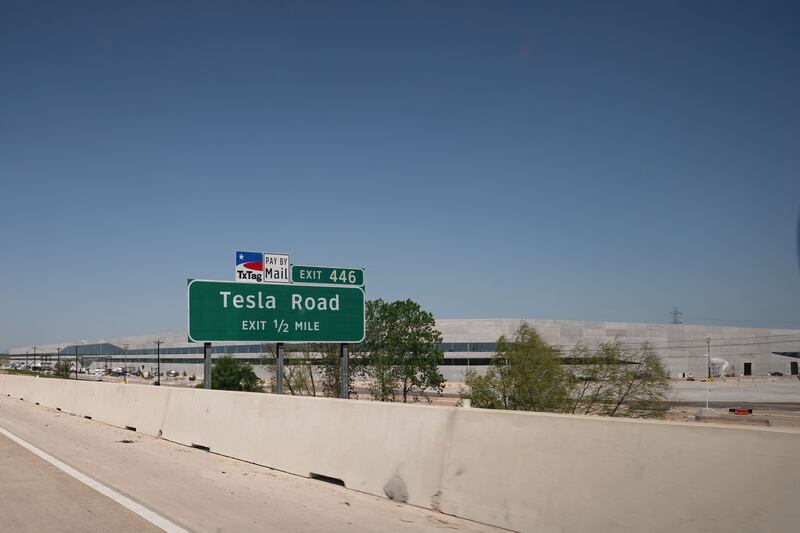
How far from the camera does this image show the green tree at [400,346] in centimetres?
6306

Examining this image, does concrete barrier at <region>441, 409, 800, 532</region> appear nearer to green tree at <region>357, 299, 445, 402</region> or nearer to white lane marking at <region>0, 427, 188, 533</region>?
white lane marking at <region>0, 427, 188, 533</region>

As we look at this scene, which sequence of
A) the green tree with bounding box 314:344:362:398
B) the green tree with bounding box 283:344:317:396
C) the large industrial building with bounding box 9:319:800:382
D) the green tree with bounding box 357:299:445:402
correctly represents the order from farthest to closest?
the large industrial building with bounding box 9:319:800:382 → the green tree with bounding box 283:344:317:396 → the green tree with bounding box 357:299:445:402 → the green tree with bounding box 314:344:362:398

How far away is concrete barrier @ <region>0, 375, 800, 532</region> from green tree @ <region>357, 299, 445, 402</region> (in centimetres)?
5121

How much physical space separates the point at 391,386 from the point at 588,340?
4819cm

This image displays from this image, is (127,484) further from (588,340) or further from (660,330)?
(660,330)

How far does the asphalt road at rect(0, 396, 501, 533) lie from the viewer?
780 cm

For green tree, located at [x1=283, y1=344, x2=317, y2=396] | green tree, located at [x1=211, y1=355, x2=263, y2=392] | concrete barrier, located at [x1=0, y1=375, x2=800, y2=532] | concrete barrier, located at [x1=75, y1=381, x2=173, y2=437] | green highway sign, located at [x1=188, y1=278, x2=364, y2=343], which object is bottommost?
green tree, located at [x1=211, y1=355, x2=263, y2=392]

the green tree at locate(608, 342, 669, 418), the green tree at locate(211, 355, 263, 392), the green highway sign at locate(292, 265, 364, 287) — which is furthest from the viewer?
the green tree at locate(211, 355, 263, 392)

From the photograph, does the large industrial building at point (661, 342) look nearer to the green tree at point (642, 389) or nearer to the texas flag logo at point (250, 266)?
the green tree at point (642, 389)

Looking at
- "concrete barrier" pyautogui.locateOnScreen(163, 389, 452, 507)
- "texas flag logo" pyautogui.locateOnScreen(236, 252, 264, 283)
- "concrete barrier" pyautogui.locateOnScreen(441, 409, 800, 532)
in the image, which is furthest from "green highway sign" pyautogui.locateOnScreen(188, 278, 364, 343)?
"concrete barrier" pyautogui.locateOnScreen(441, 409, 800, 532)

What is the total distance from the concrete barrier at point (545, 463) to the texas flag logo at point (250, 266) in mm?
6977

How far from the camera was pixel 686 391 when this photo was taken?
8081 cm

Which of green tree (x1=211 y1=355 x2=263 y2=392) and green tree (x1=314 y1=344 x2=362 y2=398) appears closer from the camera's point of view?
green tree (x1=314 y1=344 x2=362 y2=398)

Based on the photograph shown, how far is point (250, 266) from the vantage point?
18859mm
